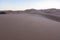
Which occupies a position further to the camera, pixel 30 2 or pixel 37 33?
pixel 30 2

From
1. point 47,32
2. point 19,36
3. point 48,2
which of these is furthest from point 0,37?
point 48,2

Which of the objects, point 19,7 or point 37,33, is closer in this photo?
point 37,33

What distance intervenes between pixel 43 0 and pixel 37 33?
163 centimetres

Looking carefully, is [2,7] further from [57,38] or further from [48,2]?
[57,38]

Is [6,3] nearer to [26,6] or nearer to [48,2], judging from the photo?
[26,6]

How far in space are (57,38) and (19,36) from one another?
0.17 metres

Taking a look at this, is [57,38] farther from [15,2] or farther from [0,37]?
[15,2]

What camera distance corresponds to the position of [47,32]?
1.61 ft

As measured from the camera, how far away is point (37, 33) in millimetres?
481

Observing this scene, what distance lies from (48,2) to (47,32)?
1.64m

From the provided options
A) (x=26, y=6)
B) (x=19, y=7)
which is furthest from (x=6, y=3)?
(x=26, y=6)

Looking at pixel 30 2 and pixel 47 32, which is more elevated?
pixel 30 2

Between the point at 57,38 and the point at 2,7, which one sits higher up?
the point at 2,7

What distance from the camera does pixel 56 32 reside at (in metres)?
0.49
